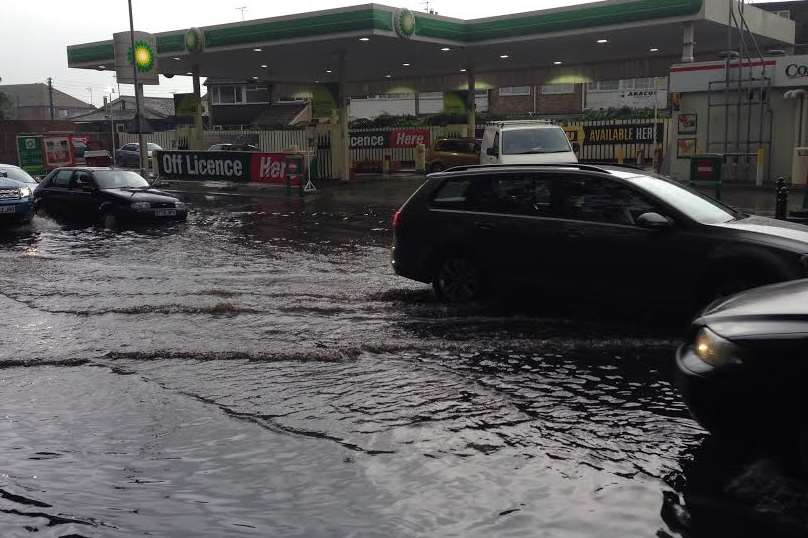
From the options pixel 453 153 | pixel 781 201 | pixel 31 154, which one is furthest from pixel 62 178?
pixel 31 154

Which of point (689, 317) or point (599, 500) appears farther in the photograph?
point (689, 317)

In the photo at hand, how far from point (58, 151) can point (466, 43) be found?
60.6ft

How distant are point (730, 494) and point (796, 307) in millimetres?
1064

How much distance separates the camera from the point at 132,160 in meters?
45.7

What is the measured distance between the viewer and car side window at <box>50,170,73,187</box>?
19.2 m

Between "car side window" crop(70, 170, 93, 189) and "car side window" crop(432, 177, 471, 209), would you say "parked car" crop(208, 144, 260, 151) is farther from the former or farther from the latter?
"car side window" crop(432, 177, 471, 209)

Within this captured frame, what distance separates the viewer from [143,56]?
27.5 metres

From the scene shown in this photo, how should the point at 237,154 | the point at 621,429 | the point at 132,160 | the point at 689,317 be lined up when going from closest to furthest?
1. the point at 621,429
2. the point at 689,317
3. the point at 237,154
4. the point at 132,160

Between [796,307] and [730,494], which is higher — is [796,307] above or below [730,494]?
above

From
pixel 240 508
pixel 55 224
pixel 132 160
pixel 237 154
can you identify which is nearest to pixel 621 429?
pixel 240 508

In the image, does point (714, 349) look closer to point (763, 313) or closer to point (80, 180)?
point (763, 313)

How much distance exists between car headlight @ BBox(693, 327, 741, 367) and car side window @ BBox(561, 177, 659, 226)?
347 centimetres

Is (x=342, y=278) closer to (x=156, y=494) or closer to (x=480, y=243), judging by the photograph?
(x=480, y=243)

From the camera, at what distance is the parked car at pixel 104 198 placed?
1789 cm
